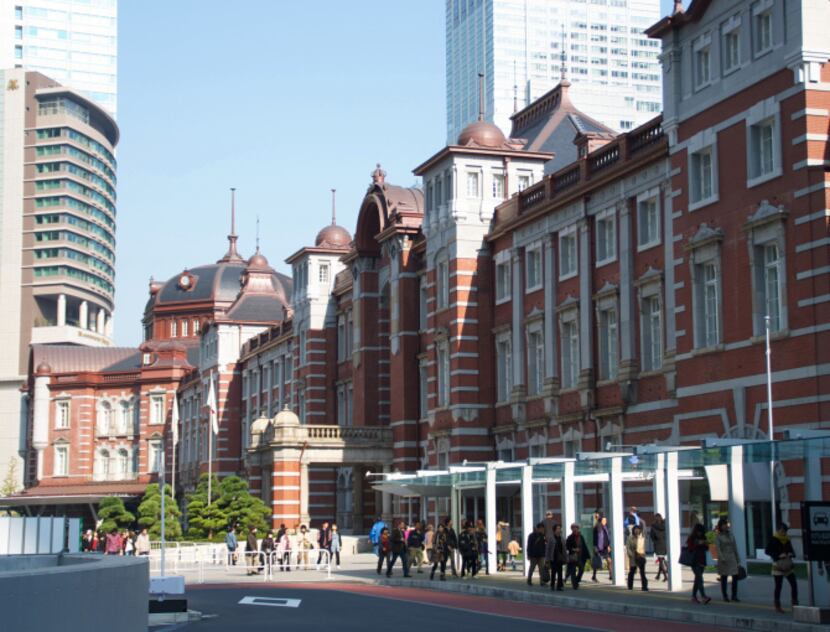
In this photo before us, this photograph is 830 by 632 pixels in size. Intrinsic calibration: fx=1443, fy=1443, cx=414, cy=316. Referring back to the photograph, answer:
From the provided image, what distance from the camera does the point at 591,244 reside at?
4472cm

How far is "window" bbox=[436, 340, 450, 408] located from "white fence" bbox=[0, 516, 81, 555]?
30712 mm

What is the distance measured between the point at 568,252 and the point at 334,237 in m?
27.4

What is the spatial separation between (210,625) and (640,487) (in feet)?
58.6

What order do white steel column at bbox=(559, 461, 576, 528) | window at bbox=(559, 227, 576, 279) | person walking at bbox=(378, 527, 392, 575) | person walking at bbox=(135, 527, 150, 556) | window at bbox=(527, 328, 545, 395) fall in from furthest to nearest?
1. person walking at bbox=(135, 527, 150, 556)
2. window at bbox=(527, 328, 545, 395)
3. window at bbox=(559, 227, 576, 279)
4. person walking at bbox=(378, 527, 392, 575)
5. white steel column at bbox=(559, 461, 576, 528)

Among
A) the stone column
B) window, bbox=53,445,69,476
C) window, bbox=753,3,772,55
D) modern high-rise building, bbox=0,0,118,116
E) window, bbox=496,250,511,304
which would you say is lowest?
window, bbox=53,445,69,476

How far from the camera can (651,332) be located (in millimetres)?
41062

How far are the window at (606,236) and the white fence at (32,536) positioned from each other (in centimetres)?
2413

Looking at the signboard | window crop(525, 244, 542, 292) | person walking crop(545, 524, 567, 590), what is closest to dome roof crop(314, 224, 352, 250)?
window crop(525, 244, 542, 292)

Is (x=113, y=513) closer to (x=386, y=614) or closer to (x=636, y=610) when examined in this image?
(x=386, y=614)

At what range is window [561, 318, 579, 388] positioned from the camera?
45.8 meters

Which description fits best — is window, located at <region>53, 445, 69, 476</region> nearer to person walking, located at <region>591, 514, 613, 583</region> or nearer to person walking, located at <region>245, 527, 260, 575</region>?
person walking, located at <region>245, 527, 260, 575</region>

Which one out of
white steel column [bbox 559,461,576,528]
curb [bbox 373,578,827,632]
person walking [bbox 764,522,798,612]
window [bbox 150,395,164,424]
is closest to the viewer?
curb [bbox 373,578,827,632]

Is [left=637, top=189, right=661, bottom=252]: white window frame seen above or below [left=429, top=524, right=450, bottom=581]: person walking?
above

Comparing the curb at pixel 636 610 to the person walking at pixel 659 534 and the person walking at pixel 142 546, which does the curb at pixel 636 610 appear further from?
the person walking at pixel 142 546
